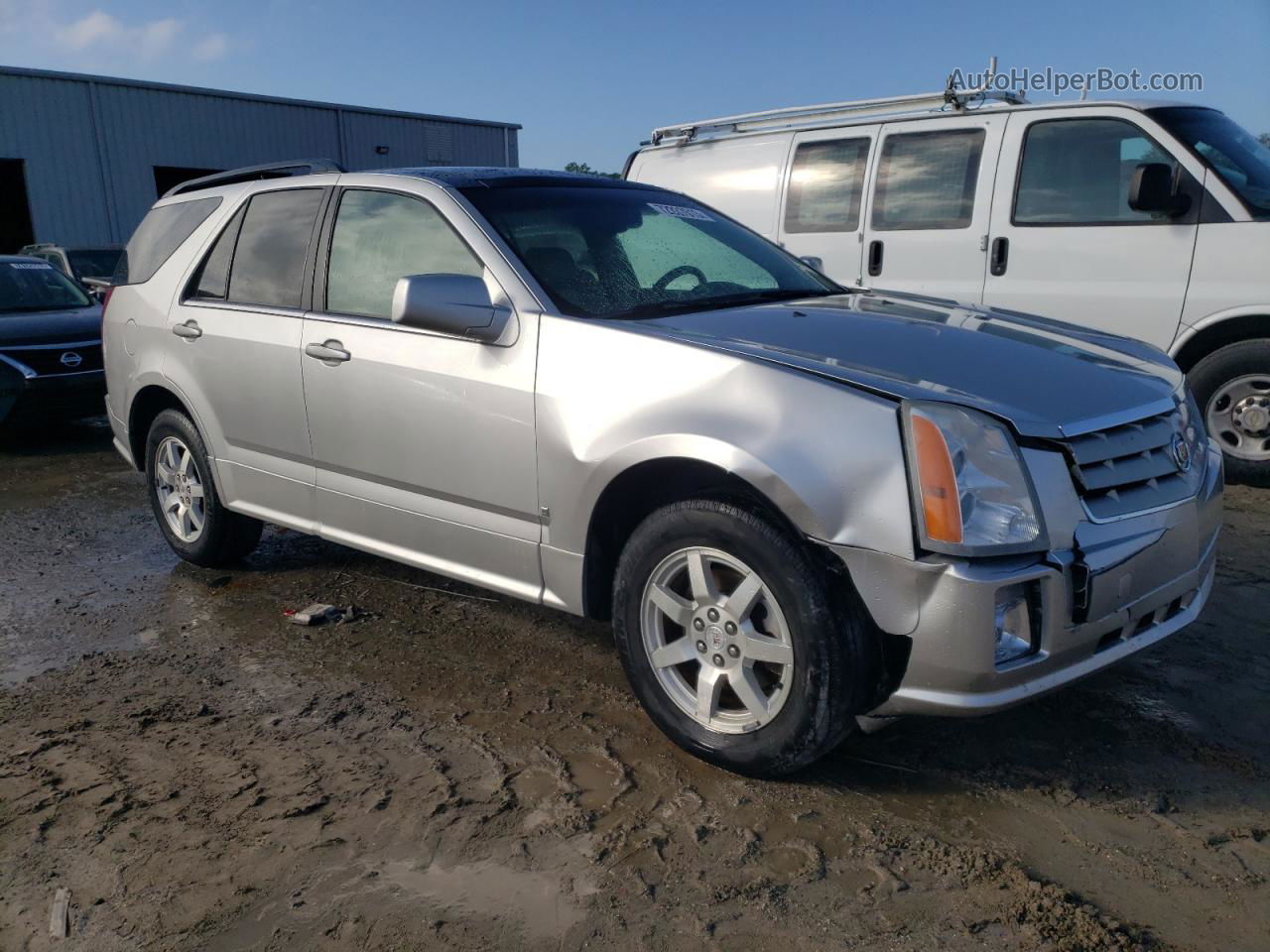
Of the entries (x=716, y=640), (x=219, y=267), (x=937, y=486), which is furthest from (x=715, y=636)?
(x=219, y=267)

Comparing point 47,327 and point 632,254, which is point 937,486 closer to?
point 632,254

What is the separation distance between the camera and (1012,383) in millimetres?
2799

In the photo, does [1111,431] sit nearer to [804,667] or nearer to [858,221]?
[804,667]

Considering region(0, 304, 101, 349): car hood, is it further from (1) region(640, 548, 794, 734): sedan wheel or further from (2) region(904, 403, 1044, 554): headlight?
(2) region(904, 403, 1044, 554): headlight

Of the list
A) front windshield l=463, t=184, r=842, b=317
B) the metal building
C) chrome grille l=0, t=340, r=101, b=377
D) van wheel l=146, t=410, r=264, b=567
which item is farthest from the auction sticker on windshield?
the metal building

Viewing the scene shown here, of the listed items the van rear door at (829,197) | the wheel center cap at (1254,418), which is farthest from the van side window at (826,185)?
the wheel center cap at (1254,418)

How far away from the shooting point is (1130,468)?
277cm

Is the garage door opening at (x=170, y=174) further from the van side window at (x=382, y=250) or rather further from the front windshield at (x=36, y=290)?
the van side window at (x=382, y=250)

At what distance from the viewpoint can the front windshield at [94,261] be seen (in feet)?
45.0

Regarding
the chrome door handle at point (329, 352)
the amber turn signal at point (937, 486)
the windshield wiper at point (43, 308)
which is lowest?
the windshield wiper at point (43, 308)

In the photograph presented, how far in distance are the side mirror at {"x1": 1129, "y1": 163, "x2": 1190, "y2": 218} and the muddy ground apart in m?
2.53

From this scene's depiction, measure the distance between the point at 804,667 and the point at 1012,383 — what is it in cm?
95

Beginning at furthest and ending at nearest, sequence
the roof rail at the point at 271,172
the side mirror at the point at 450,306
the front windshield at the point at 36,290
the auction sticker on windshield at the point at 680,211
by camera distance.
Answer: the front windshield at the point at 36,290 < the roof rail at the point at 271,172 < the auction sticker on windshield at the point at 680,211 < the side mirror at the point at 450,306

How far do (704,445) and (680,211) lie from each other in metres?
1.75
